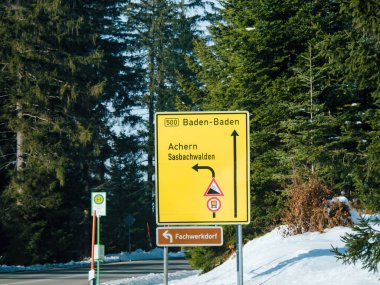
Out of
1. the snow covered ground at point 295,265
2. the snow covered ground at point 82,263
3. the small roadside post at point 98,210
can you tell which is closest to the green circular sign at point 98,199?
the small roadside post at point 98,210

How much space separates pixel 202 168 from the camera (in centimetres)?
809

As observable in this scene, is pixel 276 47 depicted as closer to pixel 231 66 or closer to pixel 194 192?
pixel 231 66

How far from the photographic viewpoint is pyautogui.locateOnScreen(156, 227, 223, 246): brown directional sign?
809cm

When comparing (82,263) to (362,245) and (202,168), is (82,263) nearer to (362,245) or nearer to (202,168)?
(362,245)

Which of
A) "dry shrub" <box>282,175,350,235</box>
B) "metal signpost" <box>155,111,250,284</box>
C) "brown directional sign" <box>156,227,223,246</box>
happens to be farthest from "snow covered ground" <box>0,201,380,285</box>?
"metal signpost" <box>155,111,250,284</box>

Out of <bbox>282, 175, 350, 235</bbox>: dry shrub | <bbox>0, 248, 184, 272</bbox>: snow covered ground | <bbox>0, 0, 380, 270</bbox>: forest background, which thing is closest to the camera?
<bbox>282, 175, 350, 235</bbox>: dry shrub

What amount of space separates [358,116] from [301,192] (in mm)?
4181

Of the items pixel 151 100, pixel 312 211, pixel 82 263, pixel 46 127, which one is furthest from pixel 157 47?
pixel 312 211

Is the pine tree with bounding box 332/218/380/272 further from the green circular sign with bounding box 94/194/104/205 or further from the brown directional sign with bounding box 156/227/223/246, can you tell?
the green circular sign with bounding box 94/194/104/205

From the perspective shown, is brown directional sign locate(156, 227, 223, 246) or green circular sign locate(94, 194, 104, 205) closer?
brown directional sign locate(156, 227, 223, 246)

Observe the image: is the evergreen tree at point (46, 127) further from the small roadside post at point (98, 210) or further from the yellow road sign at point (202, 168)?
the yellow road sign at point (202, 168)

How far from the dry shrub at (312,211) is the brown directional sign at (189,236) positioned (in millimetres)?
10733

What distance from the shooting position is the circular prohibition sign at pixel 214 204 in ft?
26.1

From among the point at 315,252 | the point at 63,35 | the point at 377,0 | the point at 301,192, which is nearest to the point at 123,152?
the point at 63,35
